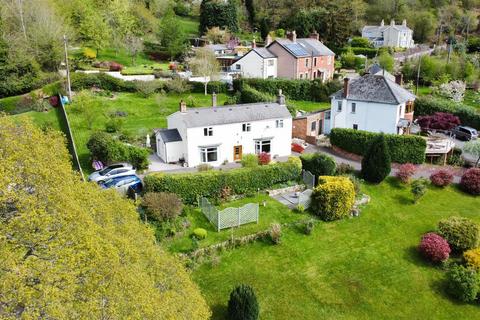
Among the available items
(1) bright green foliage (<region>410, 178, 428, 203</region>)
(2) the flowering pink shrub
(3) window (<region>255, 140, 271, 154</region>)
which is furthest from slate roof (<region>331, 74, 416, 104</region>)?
(3) window (<region>255, 140, 271, 154</region>)

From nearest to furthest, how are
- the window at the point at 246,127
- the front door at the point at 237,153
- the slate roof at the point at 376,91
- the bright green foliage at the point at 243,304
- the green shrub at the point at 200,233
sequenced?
1. the bright green foliage at the point at 243,304
2. the green shrub at the point at 200,233
3. the window at the point at 246,127
4. the front door at the point at 237,153
5. the slate roof at the point at 376,91

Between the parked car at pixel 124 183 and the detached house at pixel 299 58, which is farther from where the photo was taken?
the detached house at pixel 299 58

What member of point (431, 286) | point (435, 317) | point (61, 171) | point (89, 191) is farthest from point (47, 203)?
point (431, 286)

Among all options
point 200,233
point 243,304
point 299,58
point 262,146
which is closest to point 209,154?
point 262,146

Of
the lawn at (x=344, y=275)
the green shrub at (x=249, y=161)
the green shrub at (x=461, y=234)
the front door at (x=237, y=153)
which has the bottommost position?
the lawn at (x=344, y=275)

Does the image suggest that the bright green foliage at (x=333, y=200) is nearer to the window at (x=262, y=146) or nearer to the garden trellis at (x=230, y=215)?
the garden trellis at (x=230, y=215)

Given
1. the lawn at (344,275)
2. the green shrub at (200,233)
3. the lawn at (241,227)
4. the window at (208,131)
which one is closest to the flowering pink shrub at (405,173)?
the lawn at (344,275)
